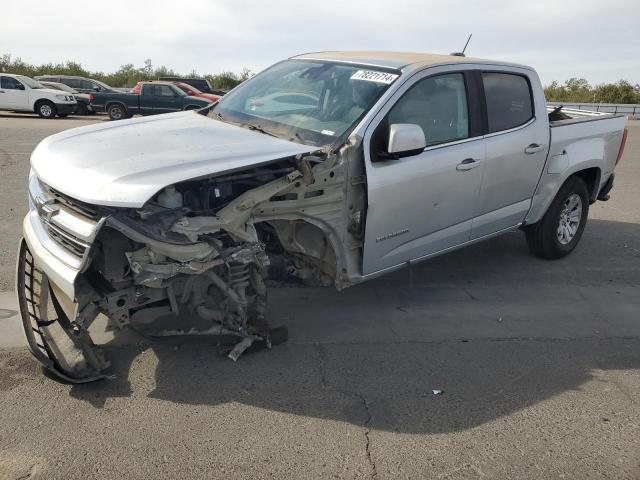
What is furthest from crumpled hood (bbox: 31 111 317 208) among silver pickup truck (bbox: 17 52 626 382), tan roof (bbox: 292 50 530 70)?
tan roof (bbox: 292 50 530 70)

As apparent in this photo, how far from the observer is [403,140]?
374 cm

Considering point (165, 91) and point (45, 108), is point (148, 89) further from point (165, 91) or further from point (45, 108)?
point (45, 108)

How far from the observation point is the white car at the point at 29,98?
20.4 meters

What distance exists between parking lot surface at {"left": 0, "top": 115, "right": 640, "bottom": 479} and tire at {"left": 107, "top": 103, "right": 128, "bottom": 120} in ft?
57.4

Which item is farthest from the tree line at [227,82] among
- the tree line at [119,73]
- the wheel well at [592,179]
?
the wheel well at [592,179]

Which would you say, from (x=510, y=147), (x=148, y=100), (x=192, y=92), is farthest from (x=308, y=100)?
(x=192, y=92)

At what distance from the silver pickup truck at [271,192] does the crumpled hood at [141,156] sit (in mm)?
15

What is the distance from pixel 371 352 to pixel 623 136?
4288mm

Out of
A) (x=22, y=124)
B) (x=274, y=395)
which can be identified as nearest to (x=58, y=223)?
(x=274, y=395)

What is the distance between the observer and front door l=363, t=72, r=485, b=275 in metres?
3.90

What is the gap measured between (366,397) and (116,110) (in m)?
20.5

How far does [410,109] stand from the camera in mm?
4145

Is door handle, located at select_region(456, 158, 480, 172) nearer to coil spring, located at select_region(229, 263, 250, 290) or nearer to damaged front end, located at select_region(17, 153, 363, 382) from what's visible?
damaged front end, located at select_region(17, 153, 363, 382)

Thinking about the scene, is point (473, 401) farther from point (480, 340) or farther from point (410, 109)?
point (410, 109)
